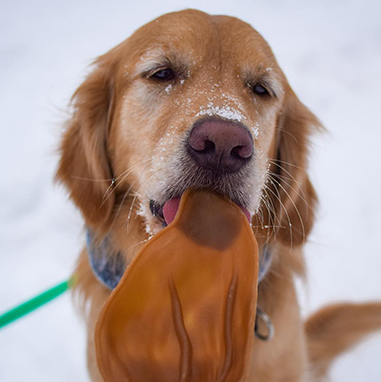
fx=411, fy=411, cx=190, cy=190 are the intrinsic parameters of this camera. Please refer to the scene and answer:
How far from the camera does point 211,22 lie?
217cm

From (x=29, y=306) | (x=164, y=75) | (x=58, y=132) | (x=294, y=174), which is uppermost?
(x=164, y=75)

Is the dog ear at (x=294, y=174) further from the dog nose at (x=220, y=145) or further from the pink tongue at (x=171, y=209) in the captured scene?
the dog nose at (x=220, y=145)

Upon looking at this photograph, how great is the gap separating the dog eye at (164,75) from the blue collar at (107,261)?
3.28 ft

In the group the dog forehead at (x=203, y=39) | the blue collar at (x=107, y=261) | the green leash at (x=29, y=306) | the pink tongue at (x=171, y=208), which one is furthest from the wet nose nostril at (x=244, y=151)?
the green leash at (x=29, y=306)

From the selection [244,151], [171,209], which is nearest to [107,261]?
[171,209]

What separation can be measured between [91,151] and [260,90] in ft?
3.31

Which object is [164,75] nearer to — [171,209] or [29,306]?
[171,209]

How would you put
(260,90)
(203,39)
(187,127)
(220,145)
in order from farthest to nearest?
(260,90) < (203,39) < (187,127) < (220,145)

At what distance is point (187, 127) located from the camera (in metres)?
1.70

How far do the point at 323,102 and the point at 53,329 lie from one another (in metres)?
3.79

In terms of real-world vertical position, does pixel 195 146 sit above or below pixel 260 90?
below

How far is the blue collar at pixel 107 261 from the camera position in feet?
7.86

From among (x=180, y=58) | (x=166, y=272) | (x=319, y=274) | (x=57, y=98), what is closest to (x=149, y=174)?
(x=166, y=272)

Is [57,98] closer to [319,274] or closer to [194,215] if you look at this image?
[319,274]
